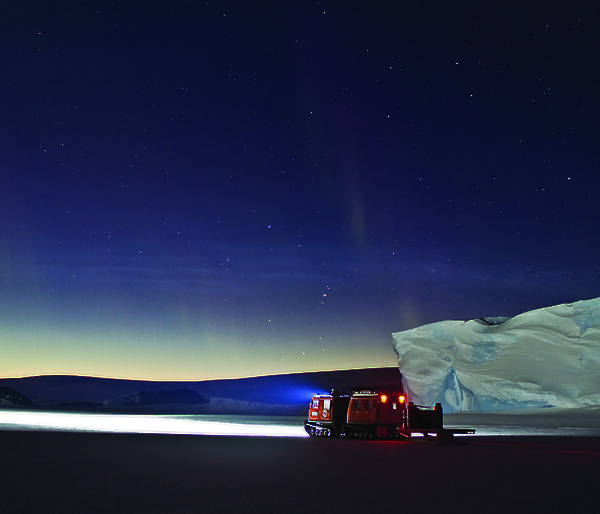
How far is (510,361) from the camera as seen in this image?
234ft

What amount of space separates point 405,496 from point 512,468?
21.6 feet

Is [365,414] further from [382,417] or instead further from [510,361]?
[510,361]

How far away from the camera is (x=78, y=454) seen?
67.2ft

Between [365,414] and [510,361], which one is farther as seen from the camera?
[510,361]

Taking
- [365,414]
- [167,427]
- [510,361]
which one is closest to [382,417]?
[365,414]

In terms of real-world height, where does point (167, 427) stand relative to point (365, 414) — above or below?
below

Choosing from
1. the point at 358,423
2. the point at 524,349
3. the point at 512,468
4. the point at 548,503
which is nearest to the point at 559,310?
the point at 524,349

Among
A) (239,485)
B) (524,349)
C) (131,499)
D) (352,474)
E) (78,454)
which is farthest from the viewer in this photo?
(524,349)

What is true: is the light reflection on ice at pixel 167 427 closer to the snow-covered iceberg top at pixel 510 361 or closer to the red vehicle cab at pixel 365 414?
the red vehicle cab at pixel 365 414

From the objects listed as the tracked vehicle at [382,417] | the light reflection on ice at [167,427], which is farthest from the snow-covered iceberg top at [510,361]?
the tracked vehicle at [382,417]

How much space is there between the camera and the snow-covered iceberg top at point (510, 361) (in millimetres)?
68188

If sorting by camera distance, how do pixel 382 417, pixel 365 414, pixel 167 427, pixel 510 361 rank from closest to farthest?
pixel 382 417 → pixel 365 414 → pixel 167 427 → pixel 510 361

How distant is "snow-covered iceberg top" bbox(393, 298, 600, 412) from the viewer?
68.2 meters

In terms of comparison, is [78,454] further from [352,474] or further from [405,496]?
[405,496]
